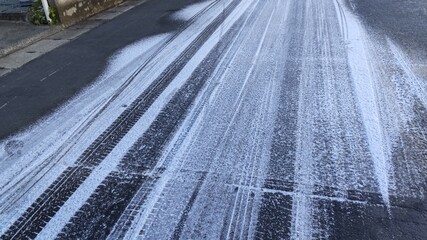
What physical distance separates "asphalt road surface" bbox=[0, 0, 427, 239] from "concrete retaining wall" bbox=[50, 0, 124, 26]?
1754mm

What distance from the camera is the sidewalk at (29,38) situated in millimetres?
5312

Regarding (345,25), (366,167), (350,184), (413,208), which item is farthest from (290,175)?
(345,25)

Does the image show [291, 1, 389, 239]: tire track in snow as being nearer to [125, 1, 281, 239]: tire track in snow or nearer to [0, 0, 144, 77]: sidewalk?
[125, 1, 281, 239]: tire track in snow

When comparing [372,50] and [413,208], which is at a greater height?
[372,50]

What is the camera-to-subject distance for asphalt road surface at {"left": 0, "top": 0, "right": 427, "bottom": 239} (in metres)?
2.29

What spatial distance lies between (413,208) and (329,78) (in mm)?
2122

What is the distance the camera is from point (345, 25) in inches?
235

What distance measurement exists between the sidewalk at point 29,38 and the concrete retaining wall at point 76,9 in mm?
181

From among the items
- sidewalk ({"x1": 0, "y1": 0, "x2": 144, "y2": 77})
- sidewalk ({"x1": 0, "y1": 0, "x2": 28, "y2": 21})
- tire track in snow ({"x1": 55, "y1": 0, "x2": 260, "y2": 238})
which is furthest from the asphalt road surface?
sidewalk ({"x1": 0, "y1": 0, "x2": 28, "y2": 21})

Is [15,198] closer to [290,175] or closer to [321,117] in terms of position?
[290,175]

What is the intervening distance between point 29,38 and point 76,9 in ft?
5.16

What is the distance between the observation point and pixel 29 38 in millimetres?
6008

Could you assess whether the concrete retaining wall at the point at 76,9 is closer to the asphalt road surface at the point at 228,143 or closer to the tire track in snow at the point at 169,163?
the asphalt road surface at the point at 228,143

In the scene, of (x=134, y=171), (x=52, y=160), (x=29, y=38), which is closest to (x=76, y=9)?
(x=29, y=38)
